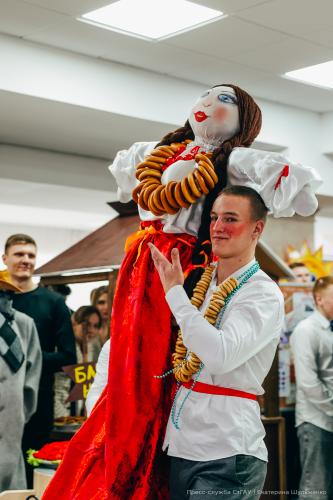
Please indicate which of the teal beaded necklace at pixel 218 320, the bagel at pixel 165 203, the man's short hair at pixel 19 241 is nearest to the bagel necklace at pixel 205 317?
the teal beaded necklace at pixel 218 320

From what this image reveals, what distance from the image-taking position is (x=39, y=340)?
457 cm

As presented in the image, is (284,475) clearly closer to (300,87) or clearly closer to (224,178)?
(300,87)

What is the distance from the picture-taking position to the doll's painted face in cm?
256

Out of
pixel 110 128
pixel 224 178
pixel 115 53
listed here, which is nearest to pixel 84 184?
pixel 110 128

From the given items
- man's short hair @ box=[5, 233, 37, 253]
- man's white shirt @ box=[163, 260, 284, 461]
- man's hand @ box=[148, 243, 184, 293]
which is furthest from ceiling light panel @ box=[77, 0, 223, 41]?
man's white shirt @ box=[163, 260, 284, 461]

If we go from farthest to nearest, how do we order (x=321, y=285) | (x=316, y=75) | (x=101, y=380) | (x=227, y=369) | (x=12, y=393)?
(x=316, y=75), (x=321, y=285), (x=12, y=393), (x=101, y=380), (x=227, y=369)

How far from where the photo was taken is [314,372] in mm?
5266

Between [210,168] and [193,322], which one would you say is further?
[210,168]

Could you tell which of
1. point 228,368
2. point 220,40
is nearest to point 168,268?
point 228,368

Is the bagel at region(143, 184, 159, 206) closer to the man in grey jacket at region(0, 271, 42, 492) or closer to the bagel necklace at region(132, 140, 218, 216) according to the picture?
the bagel necklace at region(132, 140, 218, 216)

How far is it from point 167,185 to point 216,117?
0.28 metres

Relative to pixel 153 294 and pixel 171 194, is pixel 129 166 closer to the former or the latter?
pixel 171 194

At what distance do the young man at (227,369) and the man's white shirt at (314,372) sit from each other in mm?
2994

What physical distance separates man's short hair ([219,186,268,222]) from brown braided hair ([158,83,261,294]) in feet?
0.30
